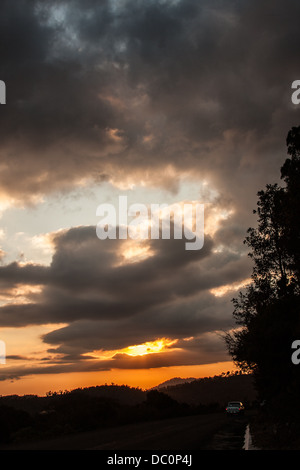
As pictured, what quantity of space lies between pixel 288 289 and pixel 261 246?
497 centimetres

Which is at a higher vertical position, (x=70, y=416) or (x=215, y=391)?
(x=70, y=416)

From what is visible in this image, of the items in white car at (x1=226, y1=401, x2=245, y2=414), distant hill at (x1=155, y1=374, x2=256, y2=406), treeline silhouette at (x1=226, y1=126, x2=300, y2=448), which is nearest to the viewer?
treeline silhouette at (x1=226, y1=126, x2=300, y2=448)

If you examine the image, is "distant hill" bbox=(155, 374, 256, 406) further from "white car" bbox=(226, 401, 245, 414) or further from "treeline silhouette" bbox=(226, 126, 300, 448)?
"treeline silhouette" bbox=(226, 126, 300, 448)

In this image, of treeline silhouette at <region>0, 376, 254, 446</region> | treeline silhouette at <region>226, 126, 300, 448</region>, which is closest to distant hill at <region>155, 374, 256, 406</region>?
treeline silhouette at <region>0, 376, 254, 446</region>

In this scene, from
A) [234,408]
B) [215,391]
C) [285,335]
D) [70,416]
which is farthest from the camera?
[215,391]

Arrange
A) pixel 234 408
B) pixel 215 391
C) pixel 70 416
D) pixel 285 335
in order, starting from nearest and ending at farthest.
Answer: pixel 285 335
pixel 70 416
pixel 234 408
pixel 215 391

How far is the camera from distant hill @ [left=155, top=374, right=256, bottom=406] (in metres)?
146

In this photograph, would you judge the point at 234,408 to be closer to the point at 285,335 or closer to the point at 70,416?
the point at 70,416

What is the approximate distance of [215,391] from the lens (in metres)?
160

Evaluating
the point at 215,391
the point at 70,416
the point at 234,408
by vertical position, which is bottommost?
the point at 215,391

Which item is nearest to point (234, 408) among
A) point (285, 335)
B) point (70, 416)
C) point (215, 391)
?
point (70, 416)

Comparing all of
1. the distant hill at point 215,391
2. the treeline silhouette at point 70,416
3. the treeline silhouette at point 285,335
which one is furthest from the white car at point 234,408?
the distant hill at point 215,391
